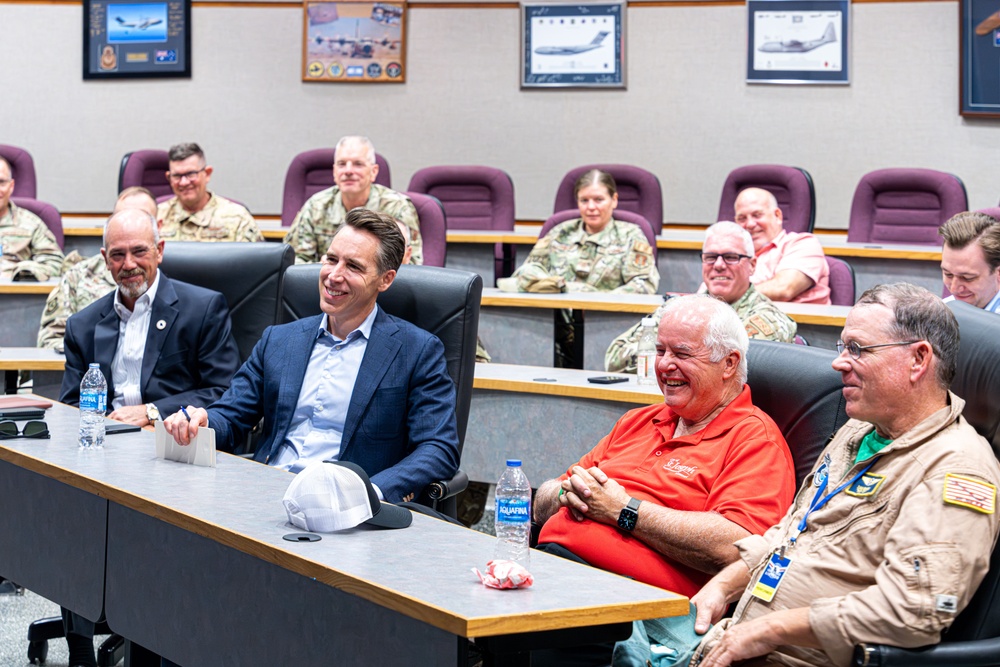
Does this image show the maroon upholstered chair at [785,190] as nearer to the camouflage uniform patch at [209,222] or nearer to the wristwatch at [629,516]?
the camouflage uniform patch at [209,222]

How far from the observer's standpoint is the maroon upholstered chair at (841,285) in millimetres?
4680

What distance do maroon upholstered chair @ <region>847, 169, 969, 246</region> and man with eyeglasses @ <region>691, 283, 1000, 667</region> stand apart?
419 cm

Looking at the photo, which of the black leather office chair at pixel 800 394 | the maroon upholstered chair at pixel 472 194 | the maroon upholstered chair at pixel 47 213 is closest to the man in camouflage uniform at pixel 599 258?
the maroon upholstered chair at pixel 472 194

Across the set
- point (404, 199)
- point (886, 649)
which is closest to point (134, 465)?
point (886, 649)

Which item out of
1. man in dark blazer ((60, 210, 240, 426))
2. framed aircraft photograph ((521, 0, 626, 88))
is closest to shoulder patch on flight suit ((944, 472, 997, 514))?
man in dark blazer ((60, 210, 240, 426))

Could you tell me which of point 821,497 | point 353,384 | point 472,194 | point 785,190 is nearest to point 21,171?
point 472,194

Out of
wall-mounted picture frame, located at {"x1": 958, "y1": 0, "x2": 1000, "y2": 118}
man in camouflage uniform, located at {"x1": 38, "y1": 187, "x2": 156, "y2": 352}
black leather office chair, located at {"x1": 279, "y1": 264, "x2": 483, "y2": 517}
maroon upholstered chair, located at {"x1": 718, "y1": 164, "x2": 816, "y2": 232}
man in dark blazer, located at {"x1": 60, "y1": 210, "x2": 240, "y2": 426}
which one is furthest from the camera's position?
wall-mounted picture frame, located at {"x1": 958, "y1": 0, "x2": 1000, "y2": 118}

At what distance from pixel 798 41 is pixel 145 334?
17.9ft

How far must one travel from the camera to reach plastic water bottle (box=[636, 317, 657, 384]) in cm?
359

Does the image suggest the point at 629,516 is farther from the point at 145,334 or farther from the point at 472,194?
the point at 472,194

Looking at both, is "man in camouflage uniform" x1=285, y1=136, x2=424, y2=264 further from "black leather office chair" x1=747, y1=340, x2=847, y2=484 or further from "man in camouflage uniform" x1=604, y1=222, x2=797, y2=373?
"black leather office chair" x1=747, y1=340, x2=847, y2=484

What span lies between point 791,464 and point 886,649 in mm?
596

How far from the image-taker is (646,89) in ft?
25.7

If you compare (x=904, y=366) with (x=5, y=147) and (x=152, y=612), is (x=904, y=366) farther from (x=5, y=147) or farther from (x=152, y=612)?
(x=5, y=147)
